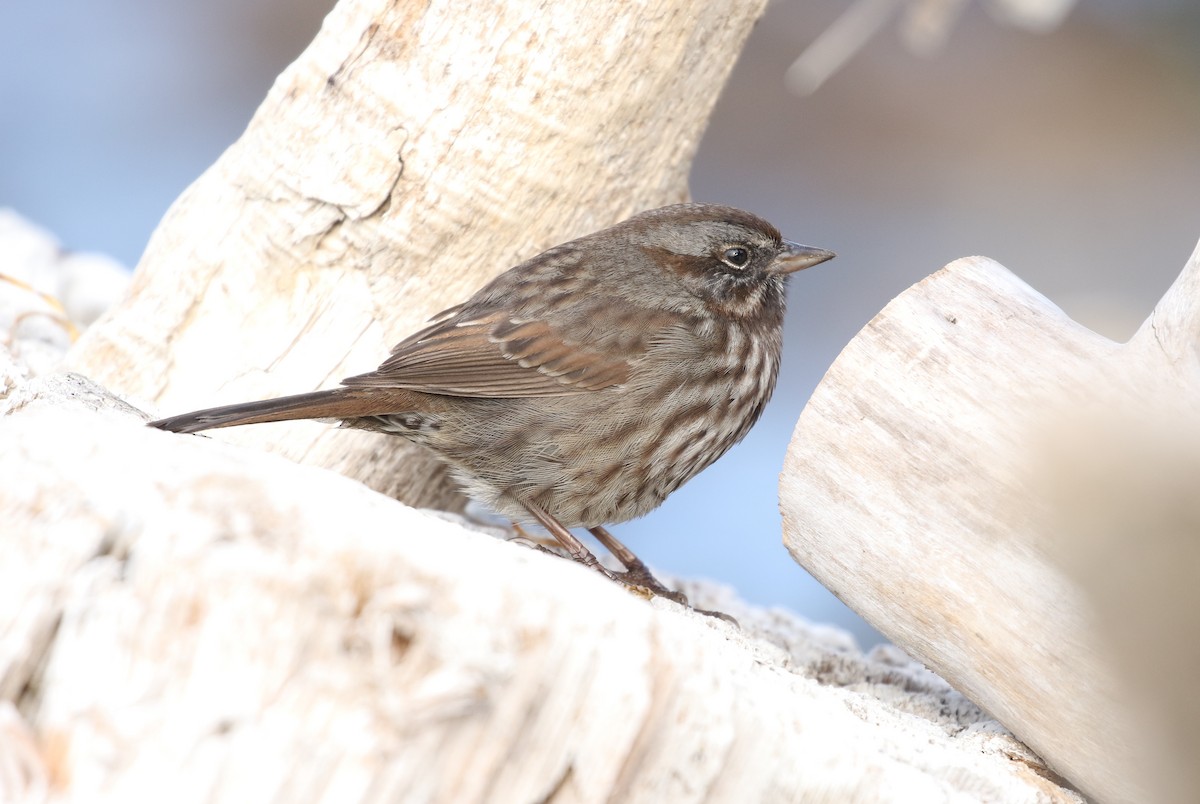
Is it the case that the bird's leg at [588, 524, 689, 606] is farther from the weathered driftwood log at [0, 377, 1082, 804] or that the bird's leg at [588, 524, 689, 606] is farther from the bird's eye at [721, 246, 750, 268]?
the weathered driftwood log at [0, 377, 1082, 804]

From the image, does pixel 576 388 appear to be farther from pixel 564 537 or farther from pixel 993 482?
pixel 993 482

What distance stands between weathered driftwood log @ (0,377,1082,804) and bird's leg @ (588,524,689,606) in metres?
1.55

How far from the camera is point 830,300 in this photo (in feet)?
21.8

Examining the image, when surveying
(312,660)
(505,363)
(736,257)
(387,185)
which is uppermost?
(736,257)

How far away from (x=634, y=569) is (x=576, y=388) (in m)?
0.60

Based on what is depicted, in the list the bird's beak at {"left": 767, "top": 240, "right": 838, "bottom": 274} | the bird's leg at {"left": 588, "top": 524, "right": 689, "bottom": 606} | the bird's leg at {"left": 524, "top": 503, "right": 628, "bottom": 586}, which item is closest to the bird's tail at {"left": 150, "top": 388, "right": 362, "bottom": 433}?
the bird's leg at {"left": 524, "top": 503, "right": 628, "bottom": 586}

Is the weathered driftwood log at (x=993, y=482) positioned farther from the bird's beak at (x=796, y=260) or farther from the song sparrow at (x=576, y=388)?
the bird's beak at (x=796, y=260)

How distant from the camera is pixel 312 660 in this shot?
4.86 ft

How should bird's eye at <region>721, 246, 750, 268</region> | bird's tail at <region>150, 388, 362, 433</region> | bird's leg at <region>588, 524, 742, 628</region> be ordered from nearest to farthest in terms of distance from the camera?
bird's tail at <region>150, 388, 362, 433</region> < bird's leg at <region>588, 524, 742, 628</region> < bird's eye at <region>721, 246, 750, 268</region>

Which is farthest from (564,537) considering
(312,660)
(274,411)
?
(312,660)

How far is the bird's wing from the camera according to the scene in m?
3.12

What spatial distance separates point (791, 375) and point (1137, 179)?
2256mm

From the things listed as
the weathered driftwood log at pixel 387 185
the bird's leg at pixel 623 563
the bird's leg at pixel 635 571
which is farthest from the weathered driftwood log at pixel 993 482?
the weathered driftwood log at pixel 387 185

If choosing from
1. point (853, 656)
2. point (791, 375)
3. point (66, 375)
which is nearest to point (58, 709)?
point (66, 375)
